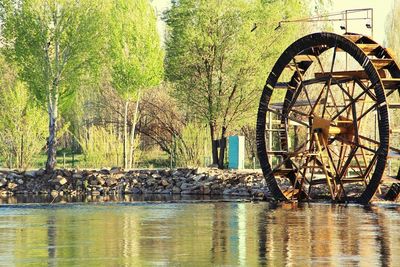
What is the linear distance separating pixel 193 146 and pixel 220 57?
512cm

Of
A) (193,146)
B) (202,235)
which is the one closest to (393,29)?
(193,146)

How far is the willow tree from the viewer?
5481cm

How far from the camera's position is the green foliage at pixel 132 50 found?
5481cm

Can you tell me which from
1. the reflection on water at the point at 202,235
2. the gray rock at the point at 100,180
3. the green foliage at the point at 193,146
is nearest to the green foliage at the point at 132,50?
the green foliage at the point at 193,146

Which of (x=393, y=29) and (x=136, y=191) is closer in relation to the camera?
(x=136, y=191)

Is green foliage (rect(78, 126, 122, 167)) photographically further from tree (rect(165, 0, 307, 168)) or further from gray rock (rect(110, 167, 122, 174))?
gray rock (rect(110, 167, 122, 174))

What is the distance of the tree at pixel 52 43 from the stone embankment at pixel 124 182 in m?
1.44

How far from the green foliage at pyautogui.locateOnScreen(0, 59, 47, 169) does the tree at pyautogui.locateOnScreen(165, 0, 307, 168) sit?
7194 mm

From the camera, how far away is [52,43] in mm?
53031

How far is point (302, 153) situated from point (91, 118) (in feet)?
113

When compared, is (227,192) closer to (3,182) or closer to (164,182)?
(164,182)

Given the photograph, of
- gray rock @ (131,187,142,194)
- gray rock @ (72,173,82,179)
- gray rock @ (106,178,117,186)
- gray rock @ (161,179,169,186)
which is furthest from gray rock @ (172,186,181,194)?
gray rock @ (72,173,82,179)

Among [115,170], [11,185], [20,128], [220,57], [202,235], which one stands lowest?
[202,235]

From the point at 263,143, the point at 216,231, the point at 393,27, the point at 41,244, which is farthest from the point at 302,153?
the point at 393,27
